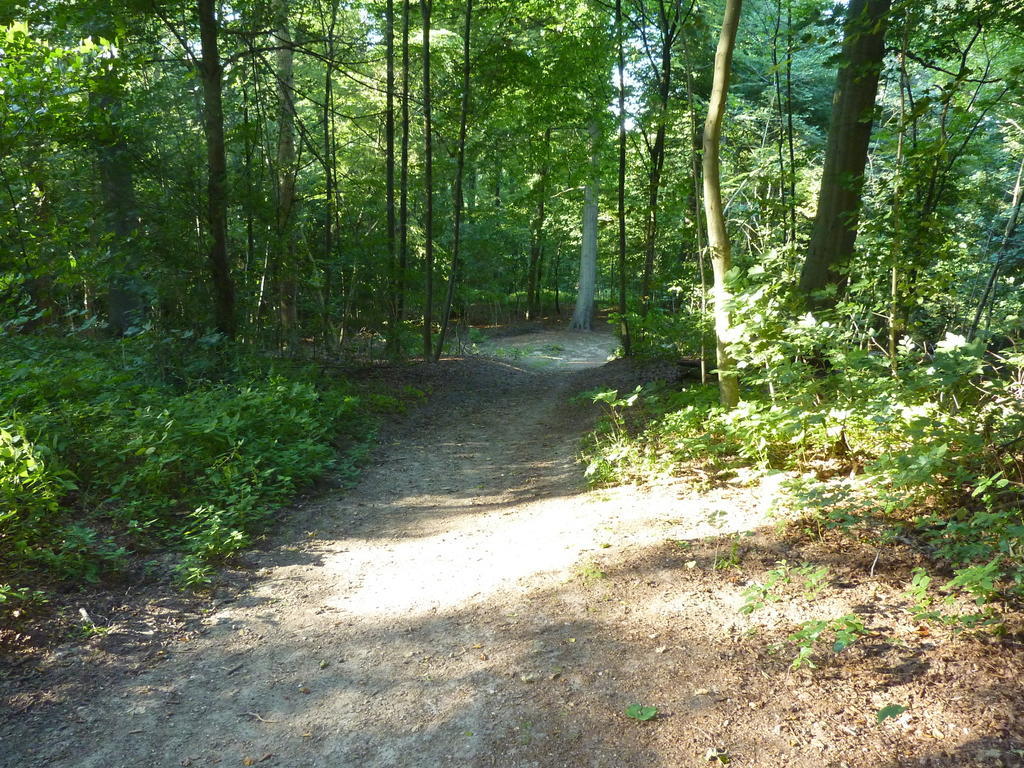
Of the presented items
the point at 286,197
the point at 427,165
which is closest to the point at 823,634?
the point at 427,165

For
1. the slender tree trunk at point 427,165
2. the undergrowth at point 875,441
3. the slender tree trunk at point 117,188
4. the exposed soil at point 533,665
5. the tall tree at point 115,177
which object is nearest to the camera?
the exposed soil at point 533,665

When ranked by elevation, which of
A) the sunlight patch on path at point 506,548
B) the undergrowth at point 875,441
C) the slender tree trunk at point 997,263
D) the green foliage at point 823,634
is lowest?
the sunlight patch on path at point 506,548

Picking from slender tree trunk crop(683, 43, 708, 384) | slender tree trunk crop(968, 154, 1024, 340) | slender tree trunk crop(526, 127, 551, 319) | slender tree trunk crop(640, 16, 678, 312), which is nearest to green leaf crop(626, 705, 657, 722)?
slender tree trunk crop(683, 43, 708, 384)

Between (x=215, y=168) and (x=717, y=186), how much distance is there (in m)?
6.92

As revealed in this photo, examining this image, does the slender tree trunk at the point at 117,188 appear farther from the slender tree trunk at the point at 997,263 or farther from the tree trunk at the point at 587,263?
the tree trunk at the point at 587,263

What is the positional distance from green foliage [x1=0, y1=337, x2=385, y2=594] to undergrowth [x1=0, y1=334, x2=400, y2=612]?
1 centimetres

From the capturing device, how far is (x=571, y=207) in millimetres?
23422

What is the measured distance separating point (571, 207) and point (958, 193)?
56.9 ft

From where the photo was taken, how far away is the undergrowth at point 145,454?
165 inches

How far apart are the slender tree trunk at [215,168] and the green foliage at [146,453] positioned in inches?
34.2

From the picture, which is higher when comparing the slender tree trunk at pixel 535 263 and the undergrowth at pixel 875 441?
the slender tree trunk at pixel 535 263

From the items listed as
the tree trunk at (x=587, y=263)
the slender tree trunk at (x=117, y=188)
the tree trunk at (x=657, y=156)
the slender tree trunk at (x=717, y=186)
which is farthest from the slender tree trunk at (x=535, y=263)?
the slender tree trunk at (x=717, y=186)

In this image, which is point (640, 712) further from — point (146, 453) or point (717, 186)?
point (717, 186)

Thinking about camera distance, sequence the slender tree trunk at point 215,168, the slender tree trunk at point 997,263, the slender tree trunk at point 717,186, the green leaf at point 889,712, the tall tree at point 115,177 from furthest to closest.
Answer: the slender tree trunk at point 997,263, the slender tree trunk at point 215,168, the tall tree at point 115,177, the slender tree trunk at point 717,186, the green leaf at point 889,712
